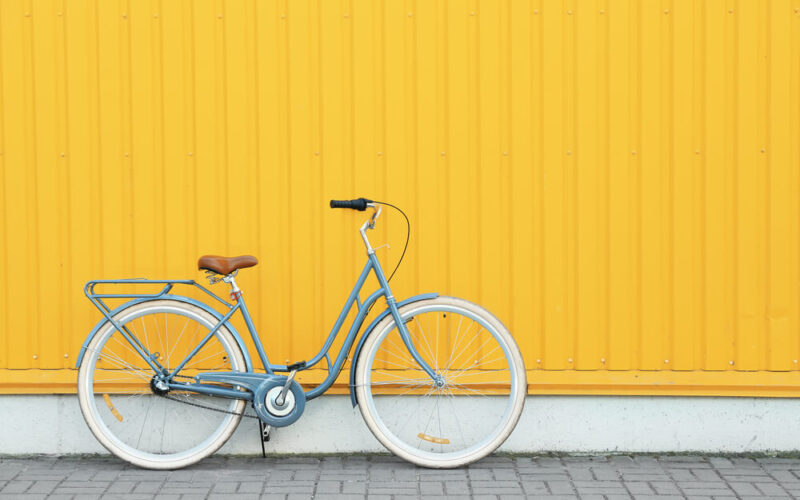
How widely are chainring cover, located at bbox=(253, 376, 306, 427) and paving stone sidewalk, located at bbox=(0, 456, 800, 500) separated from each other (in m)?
0.27

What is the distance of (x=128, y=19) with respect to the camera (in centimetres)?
572

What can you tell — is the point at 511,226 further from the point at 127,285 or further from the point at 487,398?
the point at 127,285

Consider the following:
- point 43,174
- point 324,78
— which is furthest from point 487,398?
point 43,174

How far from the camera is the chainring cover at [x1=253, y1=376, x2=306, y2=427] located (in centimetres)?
545

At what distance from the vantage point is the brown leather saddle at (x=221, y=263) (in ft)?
17.7

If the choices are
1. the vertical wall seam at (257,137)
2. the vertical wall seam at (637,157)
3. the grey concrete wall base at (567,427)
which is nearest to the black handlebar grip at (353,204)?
the vertical wall seam at (257,137)

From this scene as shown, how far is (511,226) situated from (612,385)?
1000mm

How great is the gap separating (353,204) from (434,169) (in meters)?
0.55

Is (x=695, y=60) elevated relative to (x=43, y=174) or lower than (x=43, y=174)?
elevated

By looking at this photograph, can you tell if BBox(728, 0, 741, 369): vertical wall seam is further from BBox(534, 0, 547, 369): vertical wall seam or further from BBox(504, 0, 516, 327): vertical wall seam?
BBox(504, 0, 516, 327): vertical wall seam

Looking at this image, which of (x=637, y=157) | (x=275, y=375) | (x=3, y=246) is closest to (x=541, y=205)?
(x=637, y=157)

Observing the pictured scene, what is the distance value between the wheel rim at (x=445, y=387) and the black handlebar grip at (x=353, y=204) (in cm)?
68

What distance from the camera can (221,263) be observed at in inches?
213

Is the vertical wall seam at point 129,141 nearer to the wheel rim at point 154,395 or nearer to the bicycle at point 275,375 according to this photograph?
the bicycle at point 275,375
